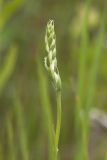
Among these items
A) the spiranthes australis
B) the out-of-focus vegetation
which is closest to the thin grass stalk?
the spiranthes australis

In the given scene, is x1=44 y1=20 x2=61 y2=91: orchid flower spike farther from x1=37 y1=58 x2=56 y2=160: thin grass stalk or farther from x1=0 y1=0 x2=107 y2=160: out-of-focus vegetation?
x1=0 y1=0 x2=107 y2=160: out-of-focus vegetation

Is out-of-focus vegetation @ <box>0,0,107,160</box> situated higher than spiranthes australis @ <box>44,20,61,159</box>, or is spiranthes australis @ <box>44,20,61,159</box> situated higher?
spiranthes australis @ <box>44,20,61,159</box>

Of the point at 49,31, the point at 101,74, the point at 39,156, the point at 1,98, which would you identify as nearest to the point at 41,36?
the point at 1,98

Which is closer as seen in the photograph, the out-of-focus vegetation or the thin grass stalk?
the thin grass stalk

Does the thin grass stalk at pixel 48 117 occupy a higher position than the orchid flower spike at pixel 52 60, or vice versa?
the orchid flower spike at pixel 52 60

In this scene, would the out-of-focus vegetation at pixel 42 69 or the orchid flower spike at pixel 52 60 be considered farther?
the out-of-focus vegetation at pixel 42 69

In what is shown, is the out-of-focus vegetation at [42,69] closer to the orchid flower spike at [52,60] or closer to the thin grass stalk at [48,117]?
the thin grass stalk at [48,117]

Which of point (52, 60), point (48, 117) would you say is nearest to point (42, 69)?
point (48, 117)

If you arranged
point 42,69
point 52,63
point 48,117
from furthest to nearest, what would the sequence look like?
point 42,69, point 48,117, point 52,63

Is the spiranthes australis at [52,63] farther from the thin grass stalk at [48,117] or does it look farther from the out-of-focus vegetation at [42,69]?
the out-of-focus vegetation at [42,69]

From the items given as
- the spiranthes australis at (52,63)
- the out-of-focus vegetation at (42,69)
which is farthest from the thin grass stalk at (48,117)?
the out-of-focus vegetation at (42,69)

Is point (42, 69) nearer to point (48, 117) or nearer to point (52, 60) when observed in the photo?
point (48, 117)
